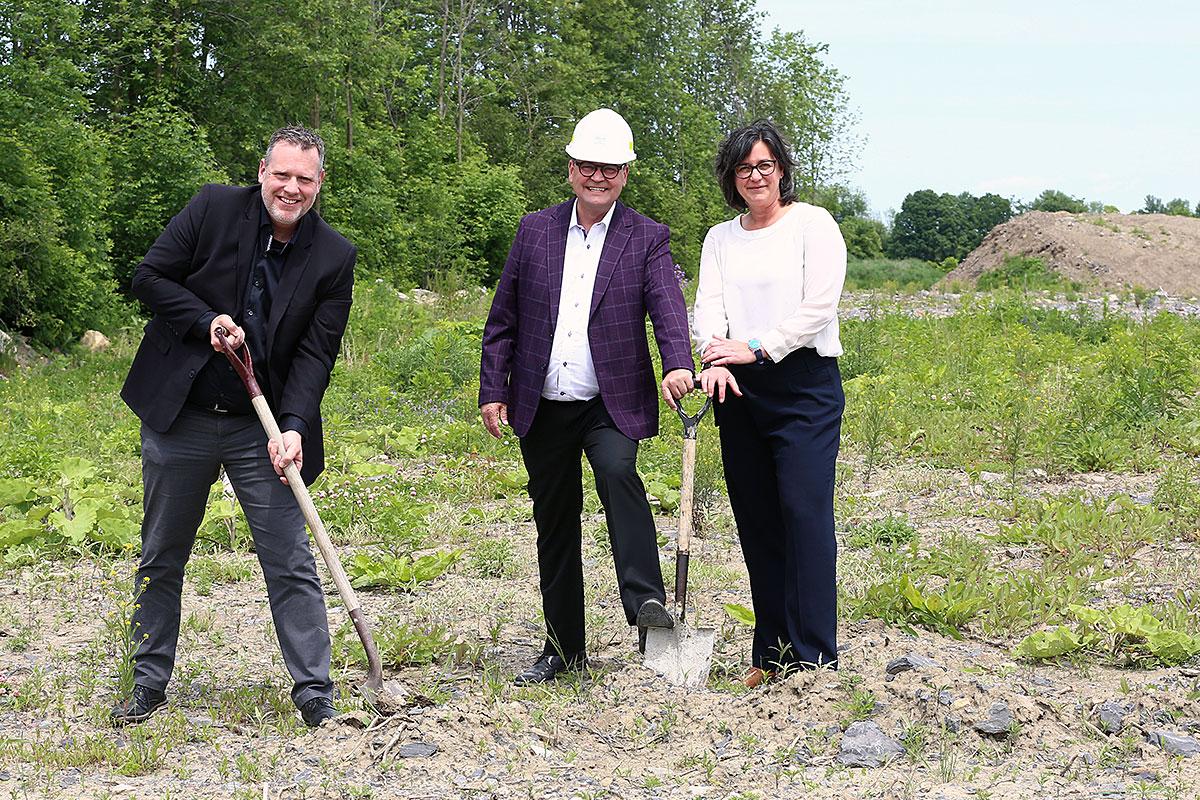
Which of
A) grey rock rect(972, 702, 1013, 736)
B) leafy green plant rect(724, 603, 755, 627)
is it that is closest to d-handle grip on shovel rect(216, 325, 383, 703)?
leafy green plant rect(724, 603, 755, 627)

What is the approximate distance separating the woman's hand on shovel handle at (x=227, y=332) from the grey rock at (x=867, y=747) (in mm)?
2184

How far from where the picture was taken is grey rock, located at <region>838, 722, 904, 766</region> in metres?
3.60

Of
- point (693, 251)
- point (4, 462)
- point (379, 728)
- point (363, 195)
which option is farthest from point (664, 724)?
point (693, 251)

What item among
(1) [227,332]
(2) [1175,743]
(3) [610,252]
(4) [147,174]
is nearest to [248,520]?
(1) [227,332]

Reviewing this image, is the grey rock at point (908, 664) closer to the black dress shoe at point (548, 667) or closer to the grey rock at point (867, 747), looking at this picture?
the grey rock at point (867, 747)

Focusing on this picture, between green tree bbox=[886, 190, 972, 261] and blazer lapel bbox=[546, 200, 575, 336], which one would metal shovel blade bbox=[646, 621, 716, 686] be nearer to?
blazer lapel bbox=[546, 200, 575, 336]

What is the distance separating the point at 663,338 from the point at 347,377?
7200 millimetres

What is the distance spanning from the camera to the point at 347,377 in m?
11.0

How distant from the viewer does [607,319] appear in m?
4.23

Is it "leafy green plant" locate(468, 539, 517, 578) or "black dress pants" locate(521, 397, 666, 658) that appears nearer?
"black dress pants" locate(521, 397, 666, 658)

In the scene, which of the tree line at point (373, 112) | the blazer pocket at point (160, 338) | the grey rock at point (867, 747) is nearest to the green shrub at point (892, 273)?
the tree line at point (373, 112)

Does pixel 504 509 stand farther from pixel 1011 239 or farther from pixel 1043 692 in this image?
pixel 1011 239

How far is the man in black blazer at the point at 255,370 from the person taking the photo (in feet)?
12.5

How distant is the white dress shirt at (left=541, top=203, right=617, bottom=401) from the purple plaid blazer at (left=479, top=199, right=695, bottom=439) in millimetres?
29
